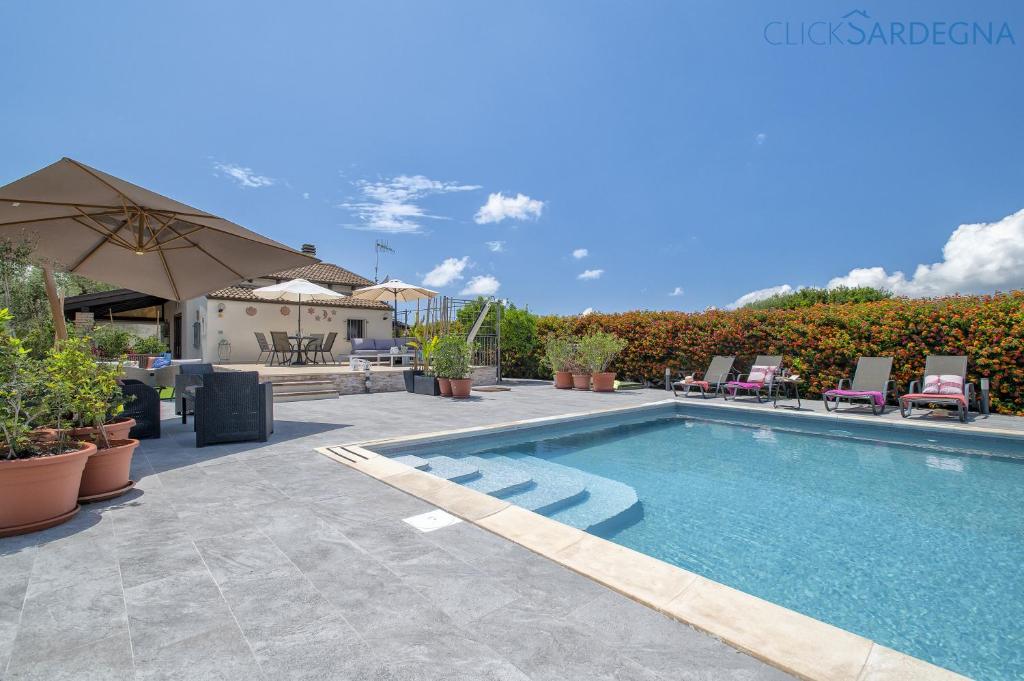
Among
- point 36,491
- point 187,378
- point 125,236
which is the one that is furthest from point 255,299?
point 36,491

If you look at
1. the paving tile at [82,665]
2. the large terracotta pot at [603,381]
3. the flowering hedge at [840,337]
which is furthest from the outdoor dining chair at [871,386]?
the paving tile at [82,665]

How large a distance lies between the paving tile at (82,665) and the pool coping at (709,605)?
1.75m

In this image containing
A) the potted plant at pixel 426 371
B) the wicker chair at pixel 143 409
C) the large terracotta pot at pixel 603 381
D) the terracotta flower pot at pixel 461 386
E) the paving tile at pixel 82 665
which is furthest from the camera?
the large terracotta pot at pixel 603 381

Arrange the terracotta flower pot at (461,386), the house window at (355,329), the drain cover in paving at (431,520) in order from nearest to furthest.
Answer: the drain cover in paving at (431,520) → the terracotta flower pot at (461,386) → the house window at (355,329)

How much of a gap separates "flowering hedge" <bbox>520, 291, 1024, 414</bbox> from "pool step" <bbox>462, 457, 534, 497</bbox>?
29.1ft

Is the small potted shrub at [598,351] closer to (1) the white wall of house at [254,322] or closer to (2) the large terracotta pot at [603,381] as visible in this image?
(2) the large terracotta pot at [603,381]

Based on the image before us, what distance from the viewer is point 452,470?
15.4 feet

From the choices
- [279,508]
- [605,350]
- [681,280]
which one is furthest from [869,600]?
[681,280]

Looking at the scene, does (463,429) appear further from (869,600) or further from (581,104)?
(581,104)

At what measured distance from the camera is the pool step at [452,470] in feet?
14.8

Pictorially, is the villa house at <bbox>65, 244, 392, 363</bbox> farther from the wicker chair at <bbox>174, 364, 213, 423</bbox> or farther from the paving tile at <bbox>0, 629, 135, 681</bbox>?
the paving tile at <bbox>0, 629, 135, 681</bbox>

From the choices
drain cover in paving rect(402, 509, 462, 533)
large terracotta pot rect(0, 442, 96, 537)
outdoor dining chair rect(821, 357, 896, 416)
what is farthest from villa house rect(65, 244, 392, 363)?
outdoor dining chair rect(821, 357, 896, 416)

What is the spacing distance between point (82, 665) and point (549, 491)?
3286 millimetres

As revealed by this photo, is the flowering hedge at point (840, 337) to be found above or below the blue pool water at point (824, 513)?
above
